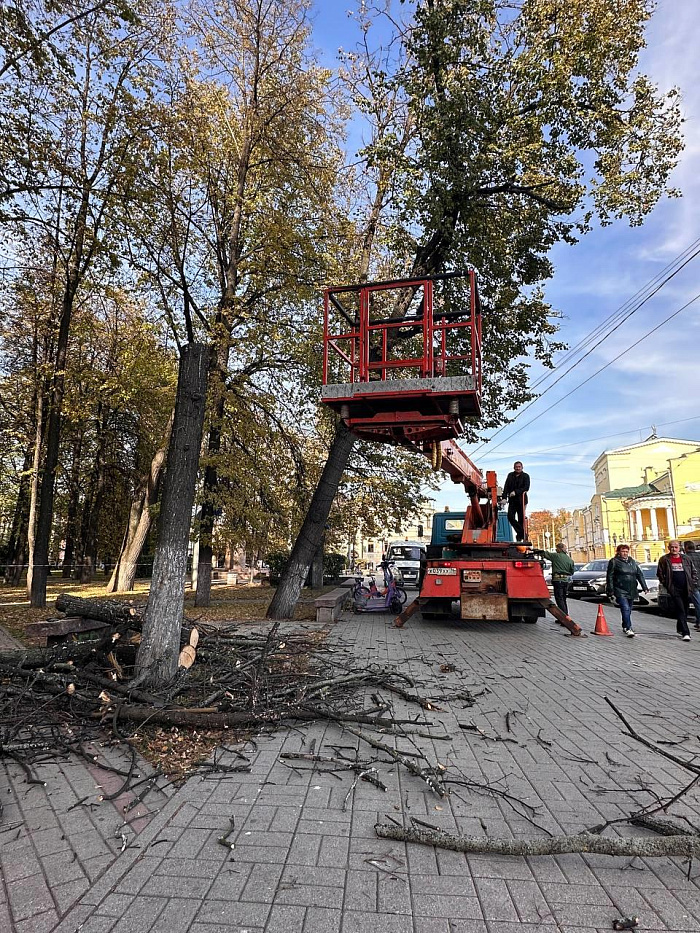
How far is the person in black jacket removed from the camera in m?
11.7

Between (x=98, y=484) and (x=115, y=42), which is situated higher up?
(x=115, y=42)

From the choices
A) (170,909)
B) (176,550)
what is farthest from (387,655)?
(170,909)

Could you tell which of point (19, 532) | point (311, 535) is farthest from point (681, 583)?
point (19, 532)

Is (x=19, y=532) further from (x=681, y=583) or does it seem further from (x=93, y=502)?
(x=681, y=583)

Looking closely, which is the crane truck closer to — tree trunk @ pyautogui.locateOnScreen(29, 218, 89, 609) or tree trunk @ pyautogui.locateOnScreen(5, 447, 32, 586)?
tree trunk @ pyautogui.locateOnScreen(29, 218, 89, 609)

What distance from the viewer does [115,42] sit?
39.3 feet

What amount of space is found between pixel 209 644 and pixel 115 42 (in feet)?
42.8

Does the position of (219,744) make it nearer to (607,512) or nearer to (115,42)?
(115,42)

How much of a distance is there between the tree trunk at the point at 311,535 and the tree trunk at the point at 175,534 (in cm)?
570

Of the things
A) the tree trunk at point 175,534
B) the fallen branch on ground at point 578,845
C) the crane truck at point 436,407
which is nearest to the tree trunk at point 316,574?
the crane truck at point 436,407

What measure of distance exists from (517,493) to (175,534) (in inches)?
319

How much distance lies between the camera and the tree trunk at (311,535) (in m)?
Answer: 11.7

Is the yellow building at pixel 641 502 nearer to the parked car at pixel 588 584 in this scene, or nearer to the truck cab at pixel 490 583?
the parked car at pixel 588 584

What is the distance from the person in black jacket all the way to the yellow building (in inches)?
993
